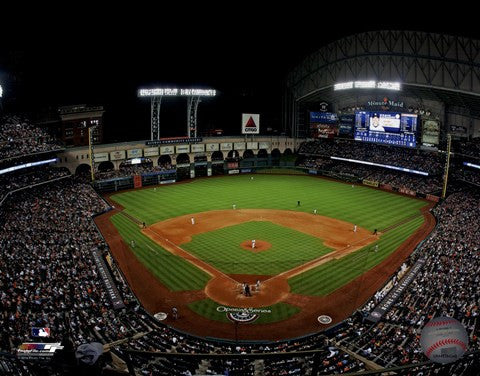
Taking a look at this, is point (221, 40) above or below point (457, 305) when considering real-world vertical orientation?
above

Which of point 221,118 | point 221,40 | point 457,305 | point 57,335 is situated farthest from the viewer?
point 221,118


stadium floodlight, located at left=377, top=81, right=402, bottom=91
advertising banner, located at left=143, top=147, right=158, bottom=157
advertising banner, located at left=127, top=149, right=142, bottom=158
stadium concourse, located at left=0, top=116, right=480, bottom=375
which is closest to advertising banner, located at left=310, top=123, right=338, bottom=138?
stadium floodlight, located at left=377, top=81, right=402, bottom=91

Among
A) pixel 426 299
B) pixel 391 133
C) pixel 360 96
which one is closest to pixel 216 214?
pixel 426 299

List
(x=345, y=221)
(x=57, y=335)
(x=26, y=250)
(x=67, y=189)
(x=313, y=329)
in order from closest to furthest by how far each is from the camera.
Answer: (x=57, y=335)
(x=313, y=329)
(x=26, y=250)
(x=345, y=221)
(x=67, y=189)

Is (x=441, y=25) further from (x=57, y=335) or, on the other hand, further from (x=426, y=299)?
(x=57, y=335)

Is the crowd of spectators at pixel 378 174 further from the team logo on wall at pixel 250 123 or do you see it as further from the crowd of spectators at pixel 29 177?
the crowd of spectators at pixel 29 177

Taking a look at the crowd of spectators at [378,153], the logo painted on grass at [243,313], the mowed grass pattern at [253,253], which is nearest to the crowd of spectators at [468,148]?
the crowd of spectators at [378,153]

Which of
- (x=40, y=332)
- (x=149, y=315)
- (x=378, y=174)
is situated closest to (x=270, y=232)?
(x=149, y=315)

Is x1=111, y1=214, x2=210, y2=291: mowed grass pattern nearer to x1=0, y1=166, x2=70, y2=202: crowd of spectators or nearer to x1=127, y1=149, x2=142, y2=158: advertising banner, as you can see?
x1=0, y1=166, x2=70, y2=202: crowd of spectators
